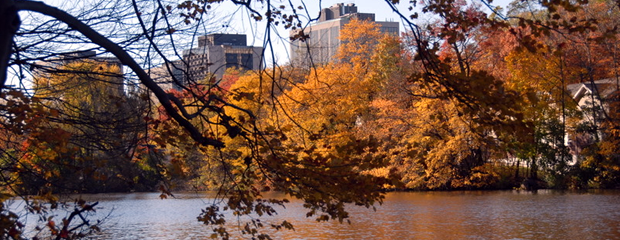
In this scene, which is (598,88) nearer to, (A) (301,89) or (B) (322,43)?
(B) (322,43)

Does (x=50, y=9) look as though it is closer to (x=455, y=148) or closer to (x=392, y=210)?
(x=392, y=210)

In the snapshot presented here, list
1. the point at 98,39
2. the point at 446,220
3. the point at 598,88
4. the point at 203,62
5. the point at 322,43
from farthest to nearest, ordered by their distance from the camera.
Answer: the point at 598,88, the point at 446,220, the point at 322,43, the point at 203,62, the point at 98,39

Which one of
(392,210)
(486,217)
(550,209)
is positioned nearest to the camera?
(486,217)

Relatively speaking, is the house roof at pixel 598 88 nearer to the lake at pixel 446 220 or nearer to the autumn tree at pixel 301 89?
the lake at pixel 446 220

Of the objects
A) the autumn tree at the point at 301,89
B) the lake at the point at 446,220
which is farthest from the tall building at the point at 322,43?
the lake at the point at 446,220

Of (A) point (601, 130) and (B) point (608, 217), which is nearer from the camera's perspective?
(B) point (608, 217)

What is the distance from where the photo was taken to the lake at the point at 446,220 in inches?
699

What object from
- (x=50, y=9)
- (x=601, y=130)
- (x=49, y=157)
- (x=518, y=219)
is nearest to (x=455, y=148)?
(x=601, y=130)

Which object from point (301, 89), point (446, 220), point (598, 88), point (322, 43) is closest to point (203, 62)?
point (301, 89)

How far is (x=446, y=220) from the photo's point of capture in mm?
20641

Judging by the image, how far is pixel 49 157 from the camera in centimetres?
726

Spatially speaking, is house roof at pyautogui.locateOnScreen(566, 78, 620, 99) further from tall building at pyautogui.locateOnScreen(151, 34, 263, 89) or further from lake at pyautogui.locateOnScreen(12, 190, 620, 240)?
tall building at pyautogui.locateOnScreen(151, 34, 263, 89)

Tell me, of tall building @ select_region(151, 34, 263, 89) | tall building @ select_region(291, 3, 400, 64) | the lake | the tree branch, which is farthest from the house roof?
the tree branch

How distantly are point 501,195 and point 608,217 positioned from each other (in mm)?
9564
